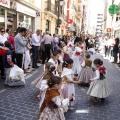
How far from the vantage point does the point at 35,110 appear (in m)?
4.95

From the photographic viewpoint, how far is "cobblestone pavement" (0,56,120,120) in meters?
4.68

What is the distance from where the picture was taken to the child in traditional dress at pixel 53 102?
3.10 meters

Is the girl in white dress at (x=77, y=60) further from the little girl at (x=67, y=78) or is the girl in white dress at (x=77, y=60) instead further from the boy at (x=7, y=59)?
the little girl at (x=67, y=78)

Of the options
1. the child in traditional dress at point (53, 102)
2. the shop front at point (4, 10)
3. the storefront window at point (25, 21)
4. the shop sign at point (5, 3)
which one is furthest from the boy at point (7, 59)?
the storefront window at point (25, 21)

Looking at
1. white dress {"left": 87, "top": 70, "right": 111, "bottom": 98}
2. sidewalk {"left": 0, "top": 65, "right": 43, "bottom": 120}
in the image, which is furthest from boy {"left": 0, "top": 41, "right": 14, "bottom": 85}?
white dress {"left": 87, "top": 70, "right": 111, "bottom": 98}

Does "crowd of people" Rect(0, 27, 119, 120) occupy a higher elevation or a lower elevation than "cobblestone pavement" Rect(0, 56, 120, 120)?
higher

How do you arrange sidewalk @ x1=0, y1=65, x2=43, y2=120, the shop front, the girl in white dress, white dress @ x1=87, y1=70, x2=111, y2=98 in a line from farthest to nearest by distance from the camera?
the shop front < the girl in white dress < white dress @ x1=87, y1=70, x2=111, y2=98 < sidewalk @ x1=0, y1=65, x2=43, y2=120

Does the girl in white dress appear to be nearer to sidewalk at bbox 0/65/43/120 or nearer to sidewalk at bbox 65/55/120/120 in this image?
sidewalk at bbox 65/55/120/120

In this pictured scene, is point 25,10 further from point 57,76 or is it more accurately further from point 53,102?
point 53,102

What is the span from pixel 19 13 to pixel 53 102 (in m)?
12.5

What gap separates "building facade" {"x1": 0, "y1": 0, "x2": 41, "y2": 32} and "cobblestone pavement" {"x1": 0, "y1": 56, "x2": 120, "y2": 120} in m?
6.91

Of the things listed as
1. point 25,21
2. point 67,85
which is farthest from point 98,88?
point 25,21

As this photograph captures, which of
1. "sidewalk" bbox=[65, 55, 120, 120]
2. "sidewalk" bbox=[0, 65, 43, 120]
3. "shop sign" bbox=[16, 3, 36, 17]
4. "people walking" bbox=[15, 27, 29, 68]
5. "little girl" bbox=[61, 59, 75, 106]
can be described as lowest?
"sidewalk" bbox=[65, 55, 120, 120]

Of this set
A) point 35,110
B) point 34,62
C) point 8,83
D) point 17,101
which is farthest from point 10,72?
point 34,62
